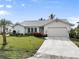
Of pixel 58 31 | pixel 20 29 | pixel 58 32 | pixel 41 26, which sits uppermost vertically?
pixel 41 26

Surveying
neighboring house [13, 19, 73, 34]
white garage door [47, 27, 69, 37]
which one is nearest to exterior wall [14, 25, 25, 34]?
neighboring house [13, 19, 73, 34]

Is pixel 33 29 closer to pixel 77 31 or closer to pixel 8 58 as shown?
pixel 77 31

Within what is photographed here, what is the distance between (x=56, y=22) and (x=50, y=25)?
1664mm

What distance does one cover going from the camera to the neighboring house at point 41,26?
161 feet

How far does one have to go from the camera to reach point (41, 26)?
5125 centimetres

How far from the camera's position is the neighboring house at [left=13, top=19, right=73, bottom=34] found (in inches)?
1937

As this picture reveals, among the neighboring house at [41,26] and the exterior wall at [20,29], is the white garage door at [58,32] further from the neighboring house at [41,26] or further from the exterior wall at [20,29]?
the exterior wall at [20,29]

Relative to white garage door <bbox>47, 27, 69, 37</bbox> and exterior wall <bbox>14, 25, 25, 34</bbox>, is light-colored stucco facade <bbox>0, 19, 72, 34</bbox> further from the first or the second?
white garage door <bbox>47, 27, 69, 37</bbox>

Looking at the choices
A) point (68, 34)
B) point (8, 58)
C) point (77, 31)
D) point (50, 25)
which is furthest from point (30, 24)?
point (8, 58)

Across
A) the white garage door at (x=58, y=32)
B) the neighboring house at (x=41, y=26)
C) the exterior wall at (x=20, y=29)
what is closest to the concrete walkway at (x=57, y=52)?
the white garage door at (x=58, y=32)

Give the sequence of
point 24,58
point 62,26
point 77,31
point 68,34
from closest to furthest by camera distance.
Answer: point 24,58, point 77,31, point 68,34, point 62,26

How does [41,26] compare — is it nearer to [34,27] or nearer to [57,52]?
[34,27]

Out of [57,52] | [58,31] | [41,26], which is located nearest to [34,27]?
[41,26]

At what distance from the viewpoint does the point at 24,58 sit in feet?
53.7
